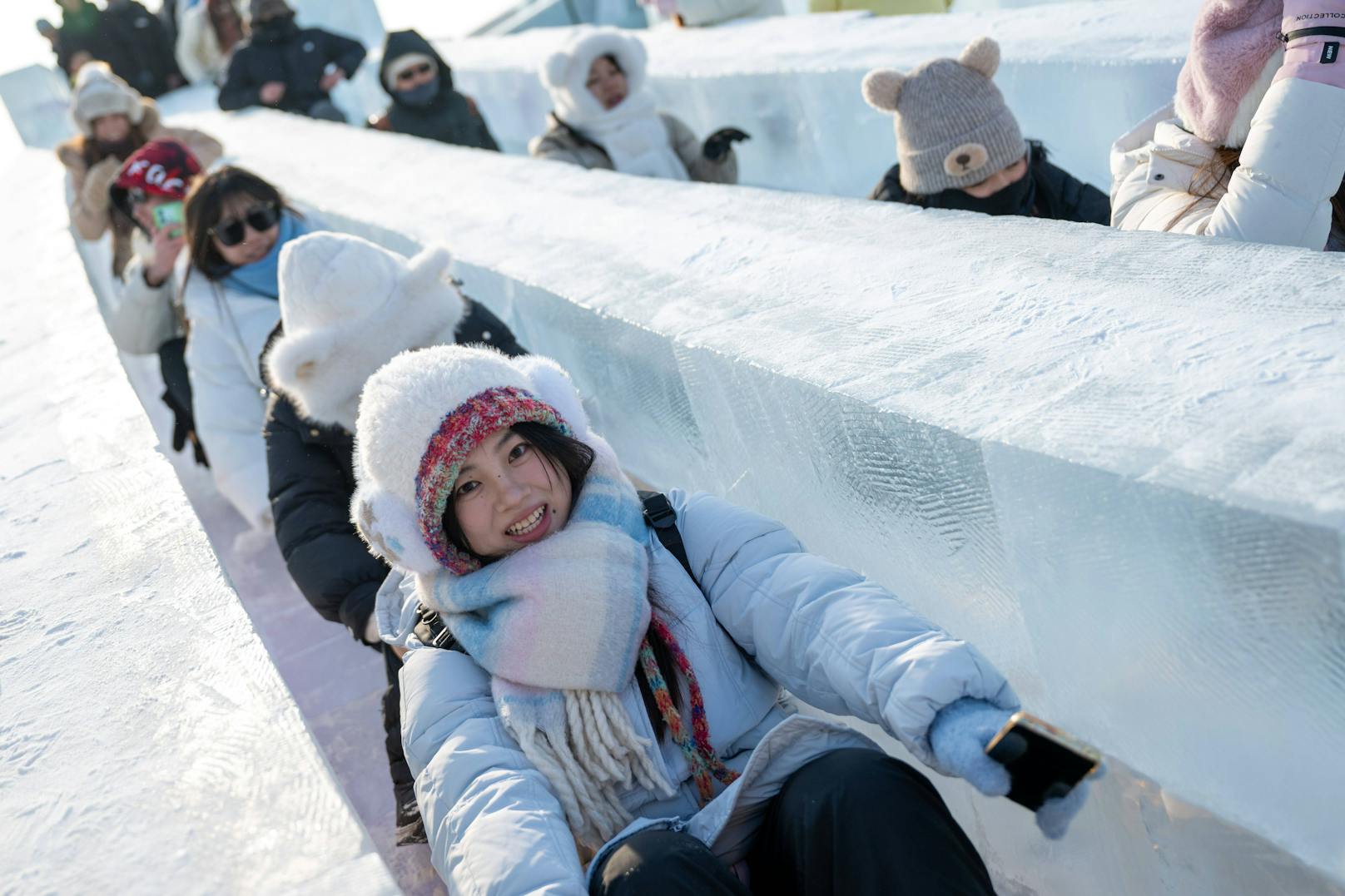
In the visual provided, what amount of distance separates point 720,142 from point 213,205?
2.25 m

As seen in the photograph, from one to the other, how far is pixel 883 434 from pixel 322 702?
2058mm

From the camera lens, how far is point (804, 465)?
7.09 feet

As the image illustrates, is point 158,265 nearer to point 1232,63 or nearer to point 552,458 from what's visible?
point 552,458

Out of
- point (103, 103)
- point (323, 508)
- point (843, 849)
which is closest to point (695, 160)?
point (103, 103)

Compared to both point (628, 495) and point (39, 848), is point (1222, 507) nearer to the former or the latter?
point (628, 495)

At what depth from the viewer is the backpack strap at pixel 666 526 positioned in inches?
73.9

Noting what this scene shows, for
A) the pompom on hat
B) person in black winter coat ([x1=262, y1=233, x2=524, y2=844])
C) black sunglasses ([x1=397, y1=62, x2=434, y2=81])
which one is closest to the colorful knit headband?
person in black winter coat ([x1=262, y1=233, x2=524, y2=844])

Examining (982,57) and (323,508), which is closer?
(323,508)

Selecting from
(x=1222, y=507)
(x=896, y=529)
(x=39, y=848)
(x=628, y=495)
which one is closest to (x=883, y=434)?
(x=896, y=529)

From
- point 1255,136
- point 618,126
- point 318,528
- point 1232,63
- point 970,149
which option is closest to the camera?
point 1255,136

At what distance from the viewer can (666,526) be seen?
74.5 inches

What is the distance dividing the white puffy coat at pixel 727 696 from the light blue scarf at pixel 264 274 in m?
1.94

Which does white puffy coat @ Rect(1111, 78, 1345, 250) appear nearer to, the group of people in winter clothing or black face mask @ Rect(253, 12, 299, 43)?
the group of people in winter clothing

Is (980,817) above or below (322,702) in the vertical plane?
above
